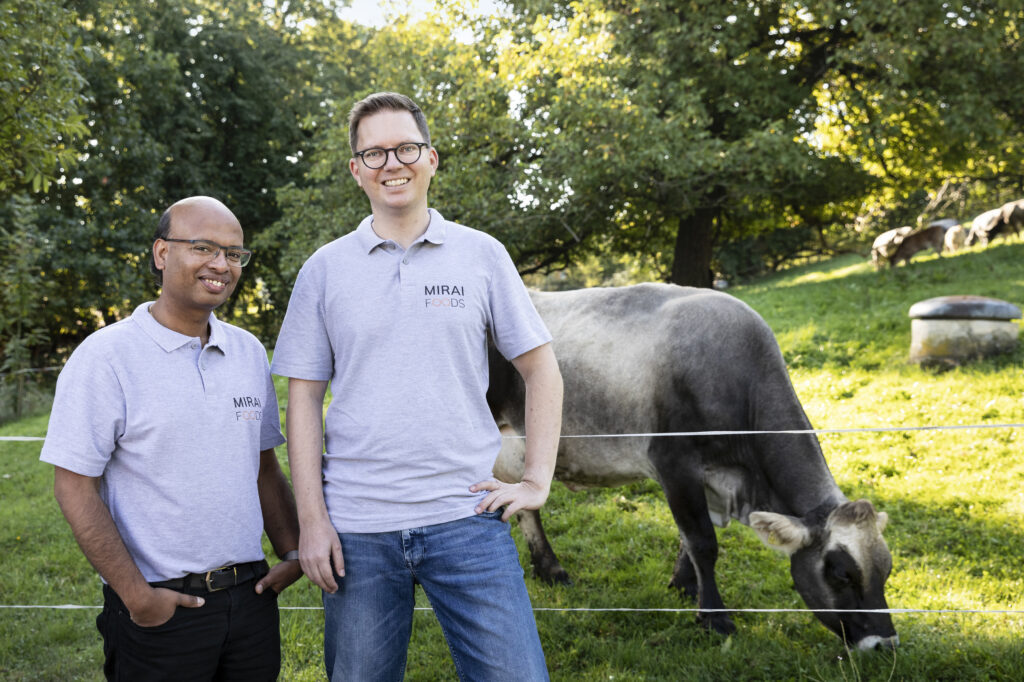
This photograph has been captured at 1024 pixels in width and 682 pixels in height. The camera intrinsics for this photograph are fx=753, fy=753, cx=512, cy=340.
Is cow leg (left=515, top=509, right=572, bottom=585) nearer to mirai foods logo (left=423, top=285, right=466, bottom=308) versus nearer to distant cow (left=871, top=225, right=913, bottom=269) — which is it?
mirai foods logo (left=423, top=285, right=466, bottom=308)

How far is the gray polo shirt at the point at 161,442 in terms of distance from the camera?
2080 mm

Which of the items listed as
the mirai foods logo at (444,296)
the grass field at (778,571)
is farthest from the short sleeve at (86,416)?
the grass field at (778,571)

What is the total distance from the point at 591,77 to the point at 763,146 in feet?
10.4

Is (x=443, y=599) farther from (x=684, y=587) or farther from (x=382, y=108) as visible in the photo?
(x=684, y=587)

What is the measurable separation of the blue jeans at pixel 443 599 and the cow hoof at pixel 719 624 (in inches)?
101

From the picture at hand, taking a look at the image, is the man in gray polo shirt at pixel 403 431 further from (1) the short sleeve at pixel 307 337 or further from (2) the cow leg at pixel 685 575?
(2) the cow leg at pixel 685 575

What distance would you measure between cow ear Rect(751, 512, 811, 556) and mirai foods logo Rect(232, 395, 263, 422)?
266 centimetres

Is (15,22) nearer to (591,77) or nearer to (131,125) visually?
(591,77)

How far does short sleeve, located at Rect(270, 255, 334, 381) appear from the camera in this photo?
226 centimetres

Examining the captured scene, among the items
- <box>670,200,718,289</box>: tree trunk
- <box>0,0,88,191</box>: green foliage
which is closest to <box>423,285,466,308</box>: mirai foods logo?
<box>0,0,88,191</box>: green foliage

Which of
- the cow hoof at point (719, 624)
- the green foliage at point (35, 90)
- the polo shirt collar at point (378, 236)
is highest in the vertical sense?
the green foliage at point (35, 90)

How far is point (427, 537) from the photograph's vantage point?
215 centimetres

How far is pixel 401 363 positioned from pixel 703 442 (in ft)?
9.30

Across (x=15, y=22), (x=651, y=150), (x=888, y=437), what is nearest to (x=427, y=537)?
(x=15, y=22)
